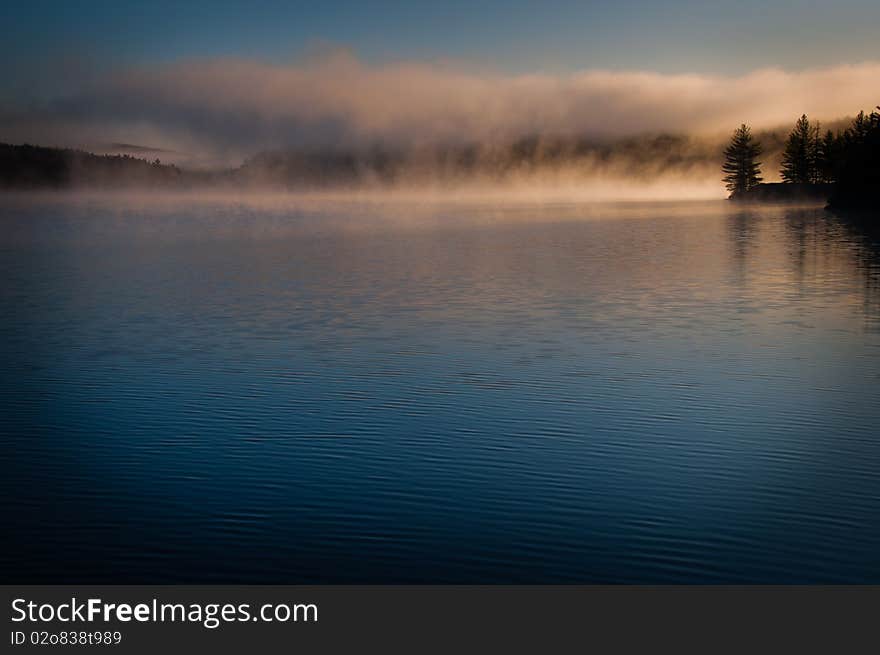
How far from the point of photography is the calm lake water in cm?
1461

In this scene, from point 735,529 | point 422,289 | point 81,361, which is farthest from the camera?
point 422,289

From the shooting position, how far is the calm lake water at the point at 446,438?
14.6 m

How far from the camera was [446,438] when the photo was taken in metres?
21.1

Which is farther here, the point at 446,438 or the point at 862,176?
the point at 862,176

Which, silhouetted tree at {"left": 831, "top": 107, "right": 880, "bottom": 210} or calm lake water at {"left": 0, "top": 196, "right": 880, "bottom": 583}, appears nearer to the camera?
calm lake water at {"left": 0, "top": 196, "right": 880, "bottom": 583}

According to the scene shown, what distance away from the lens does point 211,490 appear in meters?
17.7

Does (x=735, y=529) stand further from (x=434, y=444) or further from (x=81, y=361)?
(x=81, y=361)

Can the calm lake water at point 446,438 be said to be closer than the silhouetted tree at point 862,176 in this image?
Yes
